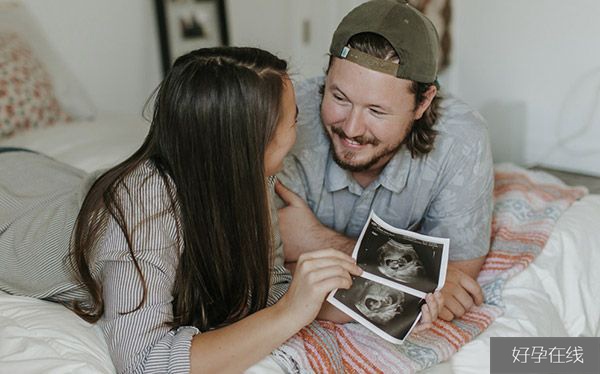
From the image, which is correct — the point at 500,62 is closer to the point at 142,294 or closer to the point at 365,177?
the point at 365,177

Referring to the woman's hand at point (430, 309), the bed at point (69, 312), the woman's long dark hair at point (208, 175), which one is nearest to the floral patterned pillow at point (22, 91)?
the bed at point (69, 312)

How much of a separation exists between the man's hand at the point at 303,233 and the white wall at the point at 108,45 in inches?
59.4

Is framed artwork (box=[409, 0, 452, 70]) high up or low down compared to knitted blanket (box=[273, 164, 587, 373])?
up

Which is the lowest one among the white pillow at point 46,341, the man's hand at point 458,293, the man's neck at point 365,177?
the man's hand at point 458,293

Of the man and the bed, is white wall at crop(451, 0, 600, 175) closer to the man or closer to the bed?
the bed

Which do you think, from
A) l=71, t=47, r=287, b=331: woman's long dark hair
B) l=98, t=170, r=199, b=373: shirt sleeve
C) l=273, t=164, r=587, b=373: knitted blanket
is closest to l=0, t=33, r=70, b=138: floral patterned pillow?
l=71, t=47, r=287, b=331: woman's long dark hair

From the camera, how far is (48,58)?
241 cm

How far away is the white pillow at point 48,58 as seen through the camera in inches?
92.6

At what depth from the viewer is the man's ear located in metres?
1.47

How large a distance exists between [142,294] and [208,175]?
212 mm

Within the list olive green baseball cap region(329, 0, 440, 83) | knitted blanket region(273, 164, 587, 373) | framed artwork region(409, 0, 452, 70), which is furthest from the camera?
framed artwork region(409, 0, 452, 70)

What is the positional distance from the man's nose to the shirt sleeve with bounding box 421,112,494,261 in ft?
0.74

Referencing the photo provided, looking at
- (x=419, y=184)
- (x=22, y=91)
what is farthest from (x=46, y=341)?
(x=22, y=91)

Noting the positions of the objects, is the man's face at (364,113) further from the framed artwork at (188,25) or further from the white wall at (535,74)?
the framed artwork at (188,25)
